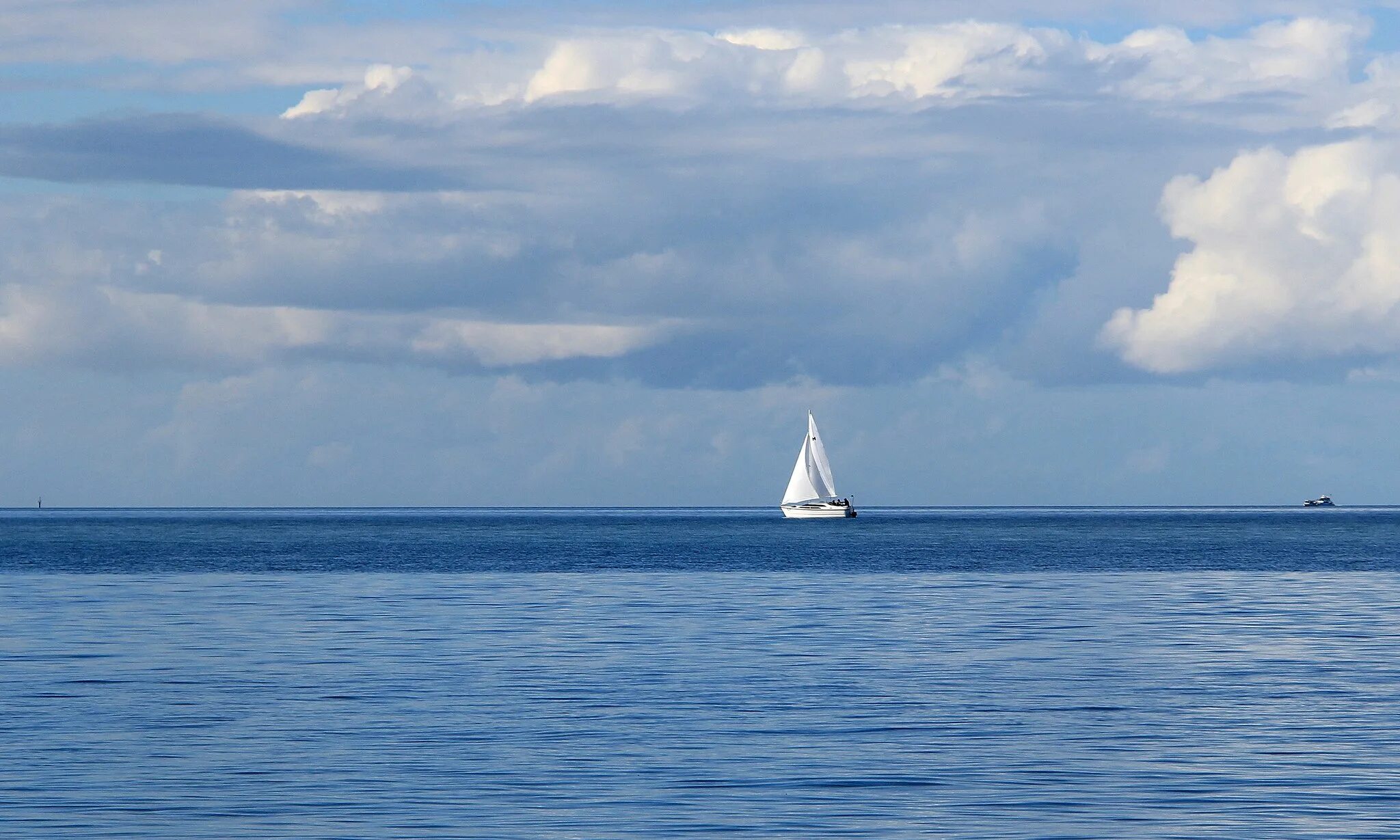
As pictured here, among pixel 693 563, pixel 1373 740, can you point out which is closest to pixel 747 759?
pixel 1373 740

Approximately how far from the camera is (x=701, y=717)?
113 feet

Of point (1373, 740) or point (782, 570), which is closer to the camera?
point (1373, 740)

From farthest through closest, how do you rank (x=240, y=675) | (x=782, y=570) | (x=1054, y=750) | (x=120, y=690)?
1. (x=782, y=570)
2. (x=240, y=675)
3. (x=120, y=690)
4. (x=1054, y=750)

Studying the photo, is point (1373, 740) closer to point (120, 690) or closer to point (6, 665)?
point (120, 690)

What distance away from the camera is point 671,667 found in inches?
1737

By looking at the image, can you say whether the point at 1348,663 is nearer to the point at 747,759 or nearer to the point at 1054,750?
the point at 1054,750

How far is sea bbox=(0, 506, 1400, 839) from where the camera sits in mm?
24953

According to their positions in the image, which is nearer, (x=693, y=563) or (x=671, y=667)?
(x=671, y=667)

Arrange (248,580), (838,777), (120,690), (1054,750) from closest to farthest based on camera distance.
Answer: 1. (838,777)
2. (1054,750)
3. (120,690)
4. (248,580)

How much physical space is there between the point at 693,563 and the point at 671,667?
76.8 meters

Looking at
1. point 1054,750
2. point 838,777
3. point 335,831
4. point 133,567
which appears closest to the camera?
point 335,831

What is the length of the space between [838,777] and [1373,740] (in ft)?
33.0

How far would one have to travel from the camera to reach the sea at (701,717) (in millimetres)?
24953

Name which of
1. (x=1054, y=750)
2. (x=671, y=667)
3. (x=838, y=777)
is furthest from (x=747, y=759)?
(x=671, y=667)
